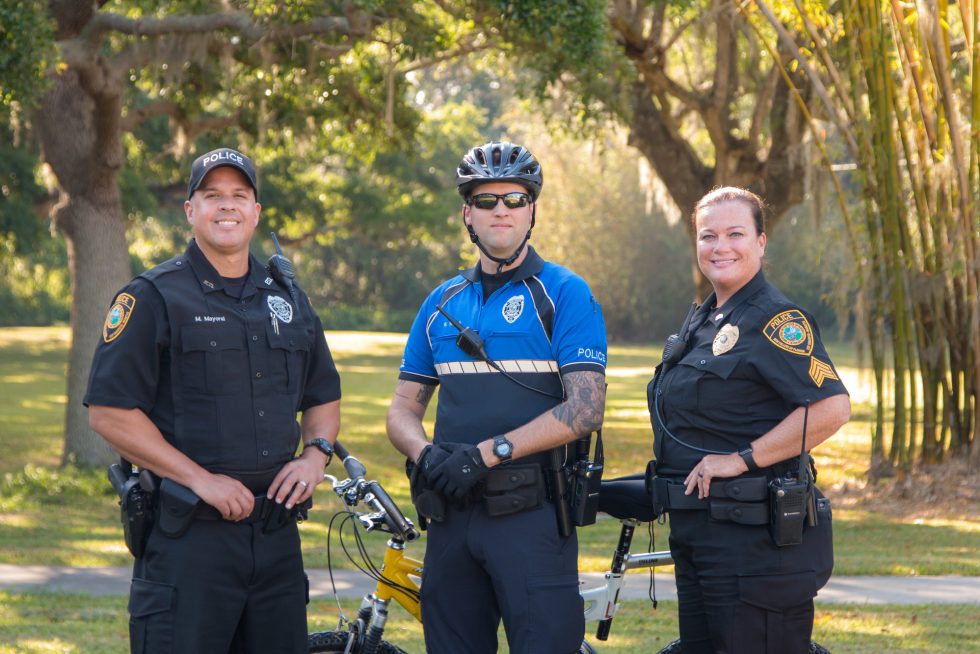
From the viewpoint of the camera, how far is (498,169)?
3799mm

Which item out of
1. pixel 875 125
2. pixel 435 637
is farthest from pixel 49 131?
pixel 435 637

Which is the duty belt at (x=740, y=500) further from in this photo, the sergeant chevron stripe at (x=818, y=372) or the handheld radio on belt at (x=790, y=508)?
the sergeant chevron stripe at (x=818, y=372)

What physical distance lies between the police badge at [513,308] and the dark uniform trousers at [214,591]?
94 centimetres

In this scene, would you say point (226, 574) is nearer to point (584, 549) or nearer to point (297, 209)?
point (584, 549)

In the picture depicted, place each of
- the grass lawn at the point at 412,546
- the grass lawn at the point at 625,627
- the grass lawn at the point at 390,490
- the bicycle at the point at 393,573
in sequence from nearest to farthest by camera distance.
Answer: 1. the bicycle at the point at 393,573
2. the grass lawn at the point at 625,627
3. the grass lawn at the point at 412,546
4. the grass lawn at the point at 390,490

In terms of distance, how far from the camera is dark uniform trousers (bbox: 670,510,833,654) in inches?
142

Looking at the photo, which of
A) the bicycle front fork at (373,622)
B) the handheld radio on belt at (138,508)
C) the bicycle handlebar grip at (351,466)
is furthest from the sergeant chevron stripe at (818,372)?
the handheld radio on belt at (138,508)

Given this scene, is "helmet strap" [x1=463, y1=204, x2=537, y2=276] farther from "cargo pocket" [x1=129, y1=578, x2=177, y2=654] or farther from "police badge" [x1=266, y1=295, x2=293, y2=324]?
"cargo pocket" [x1=129, y1=578, x2=177, y2=654]

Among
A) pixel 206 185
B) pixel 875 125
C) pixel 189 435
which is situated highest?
pixel 875 125

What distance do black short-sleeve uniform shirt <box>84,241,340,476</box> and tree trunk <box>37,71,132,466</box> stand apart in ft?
30.5

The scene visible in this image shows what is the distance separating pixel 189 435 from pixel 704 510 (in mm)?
1547

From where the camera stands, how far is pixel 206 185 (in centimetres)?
366

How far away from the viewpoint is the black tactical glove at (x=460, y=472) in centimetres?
355

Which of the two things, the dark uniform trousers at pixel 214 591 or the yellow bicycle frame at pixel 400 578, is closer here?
the dark uniform trousers at pixel 214 591
